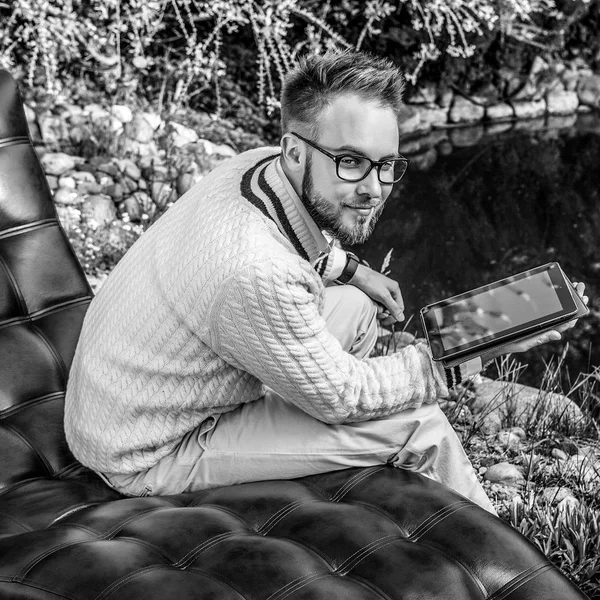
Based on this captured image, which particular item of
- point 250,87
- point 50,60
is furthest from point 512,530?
point 250,87

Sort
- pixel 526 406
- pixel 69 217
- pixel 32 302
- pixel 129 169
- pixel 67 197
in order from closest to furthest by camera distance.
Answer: pixel 32 302 < pixel 526 406 < pixel 69 217 < pixel 67 197 < pixel 129 169

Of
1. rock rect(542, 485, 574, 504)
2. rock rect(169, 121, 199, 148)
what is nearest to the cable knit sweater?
rock rect(542, 485, 574, 504)

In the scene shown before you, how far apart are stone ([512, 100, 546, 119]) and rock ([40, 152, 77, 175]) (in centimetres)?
408

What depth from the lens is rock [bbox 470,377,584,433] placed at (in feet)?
9.38

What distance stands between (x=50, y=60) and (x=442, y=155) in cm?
273

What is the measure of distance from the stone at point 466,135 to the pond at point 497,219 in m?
0.02

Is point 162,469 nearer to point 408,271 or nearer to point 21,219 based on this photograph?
point 21,219

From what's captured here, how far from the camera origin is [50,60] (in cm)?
557

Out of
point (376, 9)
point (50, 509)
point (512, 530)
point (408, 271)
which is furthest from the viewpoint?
point (376, 9)

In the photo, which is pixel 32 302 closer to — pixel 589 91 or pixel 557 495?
pixel 557 495

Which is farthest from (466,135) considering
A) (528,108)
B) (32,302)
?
(32,302)

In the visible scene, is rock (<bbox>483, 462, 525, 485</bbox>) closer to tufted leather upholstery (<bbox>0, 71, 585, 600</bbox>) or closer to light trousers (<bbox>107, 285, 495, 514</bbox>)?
light trousers (<bbox>107, 285, 495, 514</bbox>)

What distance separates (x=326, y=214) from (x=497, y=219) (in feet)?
11.3

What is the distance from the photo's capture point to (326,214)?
72.2 inches
